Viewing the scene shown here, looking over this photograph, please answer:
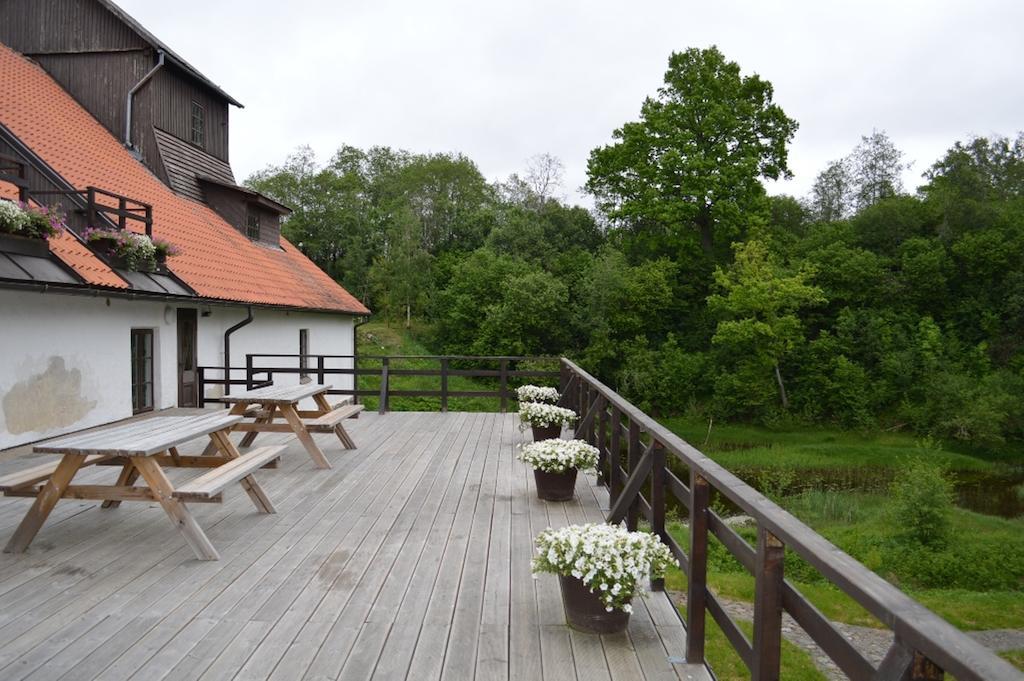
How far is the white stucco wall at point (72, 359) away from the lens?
7082 millimetres

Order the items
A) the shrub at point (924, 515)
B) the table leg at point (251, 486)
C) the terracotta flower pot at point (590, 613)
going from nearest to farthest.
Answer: the terracotta flower pot at point (590, 613) < the table leg at point (251, 486) < the shrub at point (924, 515)

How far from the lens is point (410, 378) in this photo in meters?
25.4

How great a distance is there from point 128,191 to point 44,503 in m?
9.08

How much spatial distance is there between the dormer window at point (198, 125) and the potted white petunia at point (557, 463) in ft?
43.5

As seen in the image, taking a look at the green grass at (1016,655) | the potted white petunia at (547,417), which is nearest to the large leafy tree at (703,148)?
the green grass at (1016,655)

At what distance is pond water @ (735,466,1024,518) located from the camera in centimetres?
1817

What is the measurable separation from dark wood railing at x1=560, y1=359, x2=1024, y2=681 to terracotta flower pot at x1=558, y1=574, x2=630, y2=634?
0.32 m

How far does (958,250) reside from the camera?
27031 millimetres

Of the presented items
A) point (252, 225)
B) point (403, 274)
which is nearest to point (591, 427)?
point (252, 225)

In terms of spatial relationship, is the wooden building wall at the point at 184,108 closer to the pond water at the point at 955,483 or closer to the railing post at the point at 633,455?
the railing post at the point at 633,455

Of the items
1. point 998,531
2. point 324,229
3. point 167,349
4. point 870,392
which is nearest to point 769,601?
point 167,349

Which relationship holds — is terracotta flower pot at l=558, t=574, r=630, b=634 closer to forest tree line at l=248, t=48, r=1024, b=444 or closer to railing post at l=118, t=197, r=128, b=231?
railing post at l=118, t=197, r=128, b=231

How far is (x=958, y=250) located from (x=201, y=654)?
30.8m

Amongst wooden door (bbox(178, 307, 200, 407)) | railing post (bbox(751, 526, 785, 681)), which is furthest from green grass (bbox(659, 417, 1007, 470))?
railing post (bbox(751, 526, 785, 681))
